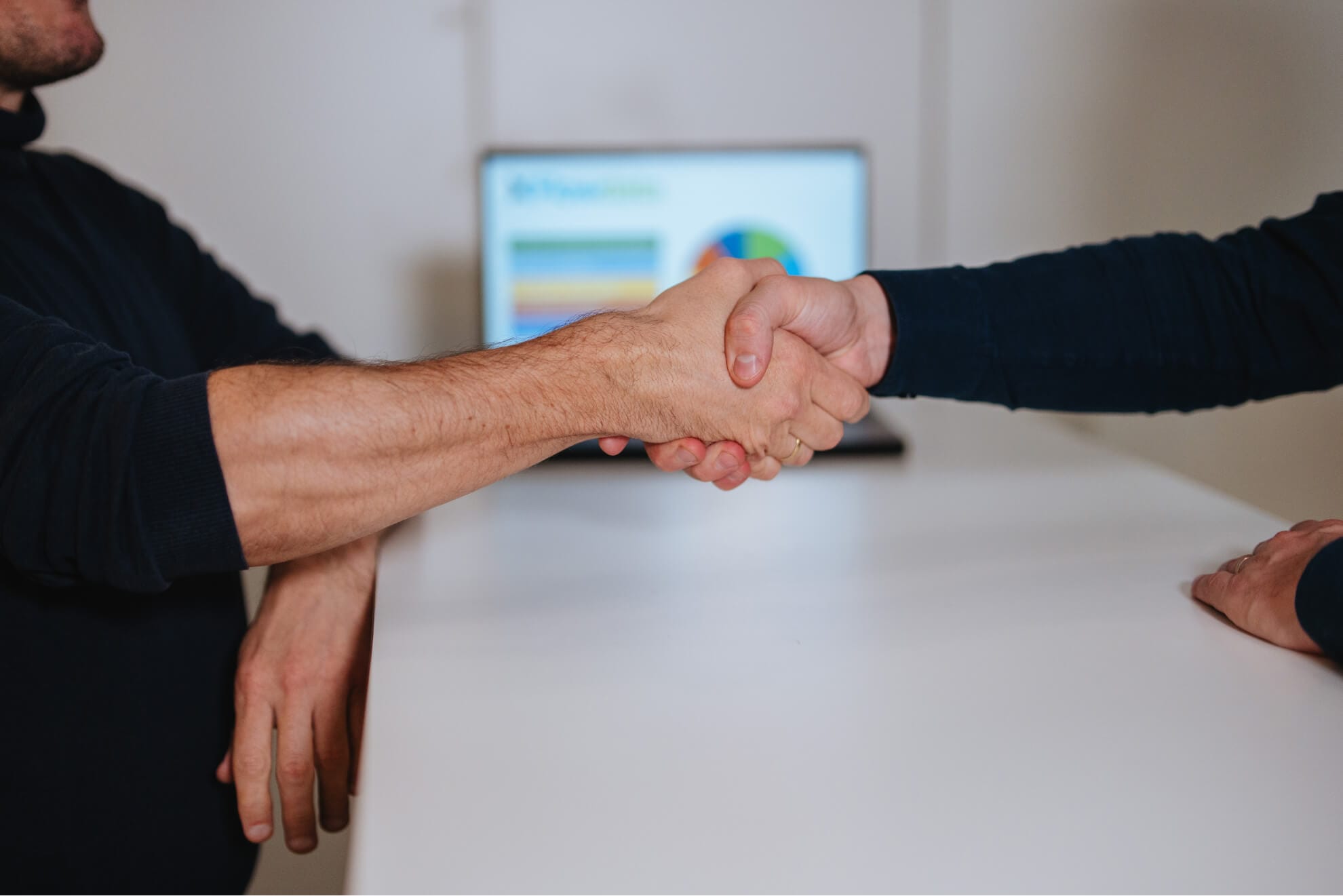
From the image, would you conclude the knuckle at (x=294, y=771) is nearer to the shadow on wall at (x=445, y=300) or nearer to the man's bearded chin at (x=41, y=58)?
the man's bearded chin at (x=41, y=58)

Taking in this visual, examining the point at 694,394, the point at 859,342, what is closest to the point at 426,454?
the point at 694,394

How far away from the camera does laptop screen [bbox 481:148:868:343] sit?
160 centimetres

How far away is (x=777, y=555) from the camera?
0.98m

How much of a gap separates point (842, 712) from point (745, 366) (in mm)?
416

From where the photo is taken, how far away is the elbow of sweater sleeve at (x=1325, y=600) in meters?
0.70

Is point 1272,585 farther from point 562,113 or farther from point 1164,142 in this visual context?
point 562,113

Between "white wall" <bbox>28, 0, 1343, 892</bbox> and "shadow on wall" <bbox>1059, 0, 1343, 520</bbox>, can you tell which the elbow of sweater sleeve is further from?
"white wall" <bbox>28, 0, 1343, 892</bbox>

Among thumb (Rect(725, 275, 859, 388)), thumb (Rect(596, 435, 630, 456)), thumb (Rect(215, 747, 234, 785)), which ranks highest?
thumb (Rect(725, 275, 859, 388))

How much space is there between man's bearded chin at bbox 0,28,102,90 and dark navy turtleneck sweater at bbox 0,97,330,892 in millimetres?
35

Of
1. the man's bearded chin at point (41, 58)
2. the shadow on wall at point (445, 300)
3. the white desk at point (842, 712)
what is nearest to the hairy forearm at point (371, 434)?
the white desk at point (842, 712)

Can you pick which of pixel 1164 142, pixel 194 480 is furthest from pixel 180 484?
pixel 1164 142

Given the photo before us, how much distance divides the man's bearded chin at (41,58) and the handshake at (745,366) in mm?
589

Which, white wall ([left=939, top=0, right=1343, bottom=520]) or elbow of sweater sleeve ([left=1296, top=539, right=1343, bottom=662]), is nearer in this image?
elbow of sweater sleeve ([left=1296, top=539, right=1343, bottom=662])

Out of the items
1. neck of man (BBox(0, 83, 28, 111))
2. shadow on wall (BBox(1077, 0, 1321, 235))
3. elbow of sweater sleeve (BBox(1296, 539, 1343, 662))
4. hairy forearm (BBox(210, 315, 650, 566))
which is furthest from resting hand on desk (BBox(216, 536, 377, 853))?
shadow on wall (BBox(1077, 0, 1321, 235))
